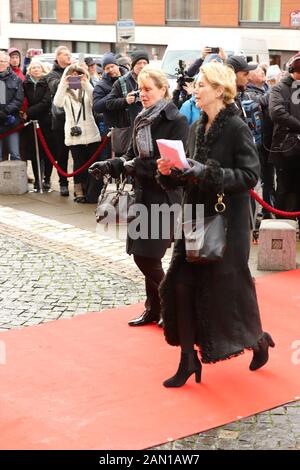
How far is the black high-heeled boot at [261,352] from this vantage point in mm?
5911

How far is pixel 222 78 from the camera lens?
5.56 meters

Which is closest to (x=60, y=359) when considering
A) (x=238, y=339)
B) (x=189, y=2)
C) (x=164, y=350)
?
(x=164, y=350)

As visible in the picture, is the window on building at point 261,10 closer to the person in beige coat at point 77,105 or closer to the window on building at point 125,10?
the window on building at point 125,10

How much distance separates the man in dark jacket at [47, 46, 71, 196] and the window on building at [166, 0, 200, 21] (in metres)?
22.7

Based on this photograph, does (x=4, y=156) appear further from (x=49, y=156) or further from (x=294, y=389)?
(x=294, y=389)

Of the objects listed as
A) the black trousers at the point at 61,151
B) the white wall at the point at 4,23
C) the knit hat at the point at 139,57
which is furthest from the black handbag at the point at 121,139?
the white wall at the point at 4,23

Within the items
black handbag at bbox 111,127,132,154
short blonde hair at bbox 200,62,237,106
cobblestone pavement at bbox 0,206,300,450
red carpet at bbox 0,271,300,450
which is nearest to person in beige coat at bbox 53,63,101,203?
black handbag at bbox 111,127,132,154

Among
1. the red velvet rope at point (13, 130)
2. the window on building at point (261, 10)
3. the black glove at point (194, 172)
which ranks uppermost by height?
the window on building at point (261, 10)

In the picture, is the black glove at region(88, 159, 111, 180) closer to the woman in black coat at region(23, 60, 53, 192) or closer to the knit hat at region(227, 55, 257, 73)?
the knit hat at region(227, 55, 257, 73)

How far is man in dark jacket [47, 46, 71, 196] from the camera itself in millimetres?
12828

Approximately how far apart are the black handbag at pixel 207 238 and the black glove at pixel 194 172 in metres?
0.22

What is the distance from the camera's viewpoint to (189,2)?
35156 mm

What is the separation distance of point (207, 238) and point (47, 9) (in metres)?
37.7

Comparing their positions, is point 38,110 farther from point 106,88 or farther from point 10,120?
Result: point 106,88
